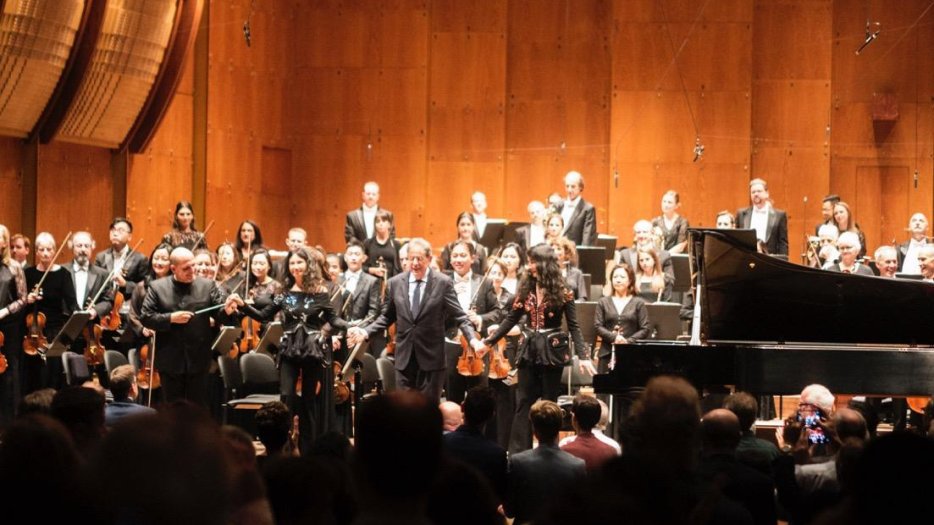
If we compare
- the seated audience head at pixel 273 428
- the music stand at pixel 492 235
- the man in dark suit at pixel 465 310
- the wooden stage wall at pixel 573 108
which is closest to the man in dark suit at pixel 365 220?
the music stand at pixel 492 235

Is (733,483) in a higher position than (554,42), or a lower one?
lower

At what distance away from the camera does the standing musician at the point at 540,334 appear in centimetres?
763

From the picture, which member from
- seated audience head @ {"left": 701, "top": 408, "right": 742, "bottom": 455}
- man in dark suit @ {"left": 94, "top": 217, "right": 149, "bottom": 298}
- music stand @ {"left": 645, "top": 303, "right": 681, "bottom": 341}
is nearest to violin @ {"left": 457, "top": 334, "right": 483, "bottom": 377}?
music stand @ {"left": 645, "top": 303, "right": 681, "bottom": 341}

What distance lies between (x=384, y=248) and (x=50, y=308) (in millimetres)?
3177

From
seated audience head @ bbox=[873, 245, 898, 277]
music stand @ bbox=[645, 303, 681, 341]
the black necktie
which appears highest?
seated audience head @ bbox=[873, 245, 898, 277]

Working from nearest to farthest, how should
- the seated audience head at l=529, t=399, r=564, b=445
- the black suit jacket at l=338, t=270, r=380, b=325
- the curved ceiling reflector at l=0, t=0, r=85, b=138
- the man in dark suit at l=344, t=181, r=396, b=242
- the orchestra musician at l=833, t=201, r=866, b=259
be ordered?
the seated audience head at l=529, t=399, r=564, b=445 < the black suit jacket at l=338, t=270, r=380, b=325 < the curved ceiling reflector at l=0, t=0, r=85, b=138 < the orchestra musician at l=833, t=201, r=866, b=259 < the man in dark suit at l=344, t=181, r=396, b=242

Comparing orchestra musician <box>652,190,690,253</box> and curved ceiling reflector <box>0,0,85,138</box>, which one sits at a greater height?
curved ceiling reflector <box>0,0,85,138</box>

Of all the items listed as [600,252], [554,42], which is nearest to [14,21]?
[600,252]

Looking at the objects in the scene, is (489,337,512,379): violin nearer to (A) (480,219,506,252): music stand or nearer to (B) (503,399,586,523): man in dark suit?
(A) (480,219,506,252): music stand

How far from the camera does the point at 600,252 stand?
1039 centimetres

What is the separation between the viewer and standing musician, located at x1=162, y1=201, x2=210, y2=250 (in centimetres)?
980

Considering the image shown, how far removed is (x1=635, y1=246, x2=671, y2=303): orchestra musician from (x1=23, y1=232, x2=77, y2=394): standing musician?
13.3ft

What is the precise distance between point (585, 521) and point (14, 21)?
29.8ft

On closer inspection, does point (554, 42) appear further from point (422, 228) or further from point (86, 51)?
point (86, 51)
